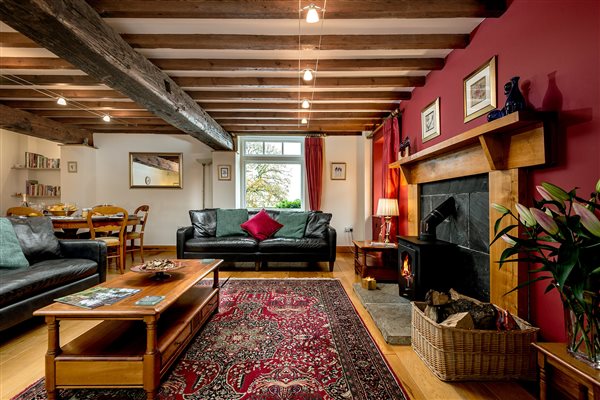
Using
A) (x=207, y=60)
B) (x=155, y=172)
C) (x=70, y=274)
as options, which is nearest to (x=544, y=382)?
(x=70, y=274)

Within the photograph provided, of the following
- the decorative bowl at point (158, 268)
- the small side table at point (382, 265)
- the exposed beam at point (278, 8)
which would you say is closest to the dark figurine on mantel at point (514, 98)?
the exposed beam at point (278, 8)

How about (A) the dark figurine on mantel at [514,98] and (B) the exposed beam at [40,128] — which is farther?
(B) the exposed beam at [40,128]

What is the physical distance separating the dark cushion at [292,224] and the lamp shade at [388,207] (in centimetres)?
126

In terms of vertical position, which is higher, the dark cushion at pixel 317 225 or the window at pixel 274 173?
the window at pixel 274 173

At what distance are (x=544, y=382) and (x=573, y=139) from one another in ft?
3.94

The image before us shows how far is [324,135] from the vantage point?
5.95m

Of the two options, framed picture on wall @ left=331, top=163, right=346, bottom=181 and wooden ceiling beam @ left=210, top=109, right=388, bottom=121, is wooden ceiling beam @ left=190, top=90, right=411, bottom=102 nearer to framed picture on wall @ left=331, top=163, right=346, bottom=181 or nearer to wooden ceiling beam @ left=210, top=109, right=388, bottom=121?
wooden ceiling beam @ left=210, top=109, right=388, bottom=121

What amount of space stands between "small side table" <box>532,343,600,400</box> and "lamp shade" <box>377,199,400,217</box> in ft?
8.28

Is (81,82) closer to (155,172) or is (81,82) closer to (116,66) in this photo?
(116,66)

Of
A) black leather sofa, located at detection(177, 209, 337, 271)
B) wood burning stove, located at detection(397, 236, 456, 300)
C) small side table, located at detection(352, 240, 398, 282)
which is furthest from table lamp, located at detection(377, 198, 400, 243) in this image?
wood burning stove, located at detection(397, 236, 456, 300)

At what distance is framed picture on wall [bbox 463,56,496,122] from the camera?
2.18 m

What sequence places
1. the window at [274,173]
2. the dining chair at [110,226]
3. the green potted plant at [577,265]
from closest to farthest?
the green potted plant at [577,265], the dining chair at [110,226], the window at [274,173]

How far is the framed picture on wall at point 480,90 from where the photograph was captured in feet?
7.14

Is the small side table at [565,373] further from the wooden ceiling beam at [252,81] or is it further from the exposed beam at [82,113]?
the exposed beam at [82,113]
